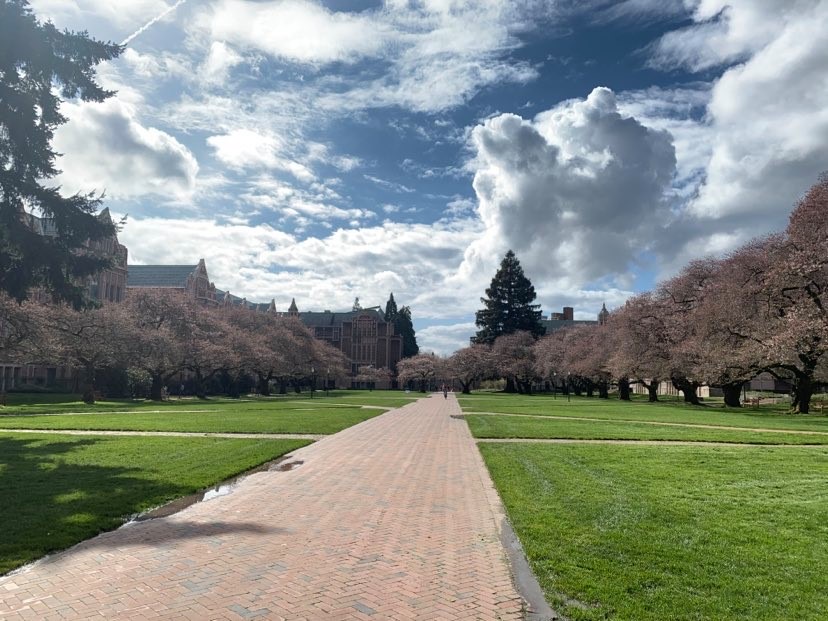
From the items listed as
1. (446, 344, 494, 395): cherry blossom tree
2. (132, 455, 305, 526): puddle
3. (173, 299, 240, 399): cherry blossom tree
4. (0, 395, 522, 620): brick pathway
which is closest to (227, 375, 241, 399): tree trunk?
(173, 299, 240, 399): cherry blossom tree

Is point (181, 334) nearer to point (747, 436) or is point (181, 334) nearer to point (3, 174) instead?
point (3, 174)

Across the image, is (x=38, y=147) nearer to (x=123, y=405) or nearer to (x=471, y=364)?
(x=123, y=405)

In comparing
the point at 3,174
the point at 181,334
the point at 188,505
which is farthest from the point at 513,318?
the point at 188,505

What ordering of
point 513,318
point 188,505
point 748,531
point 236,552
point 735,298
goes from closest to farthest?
point 236,552 → point 748,531 → point 188,505 → point 735,298 → point 513,318

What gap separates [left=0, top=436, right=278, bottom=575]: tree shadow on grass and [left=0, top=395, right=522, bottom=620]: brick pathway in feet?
0.88

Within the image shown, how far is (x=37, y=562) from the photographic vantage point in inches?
239

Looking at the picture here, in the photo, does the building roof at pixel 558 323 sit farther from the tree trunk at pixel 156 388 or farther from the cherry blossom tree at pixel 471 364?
the tree trunk at pixel 156 388

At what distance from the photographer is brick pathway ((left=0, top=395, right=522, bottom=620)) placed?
4.98 meters

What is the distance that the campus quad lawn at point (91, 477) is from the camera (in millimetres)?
7176

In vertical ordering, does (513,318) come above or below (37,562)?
above

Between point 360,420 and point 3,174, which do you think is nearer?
point 3,174

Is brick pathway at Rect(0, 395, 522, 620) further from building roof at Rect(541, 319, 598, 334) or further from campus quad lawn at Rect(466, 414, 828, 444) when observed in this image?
building roof at Rect(541, 319, 598, 334)

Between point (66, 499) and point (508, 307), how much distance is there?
93817 millimetres

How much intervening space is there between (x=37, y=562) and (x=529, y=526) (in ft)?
18.6
